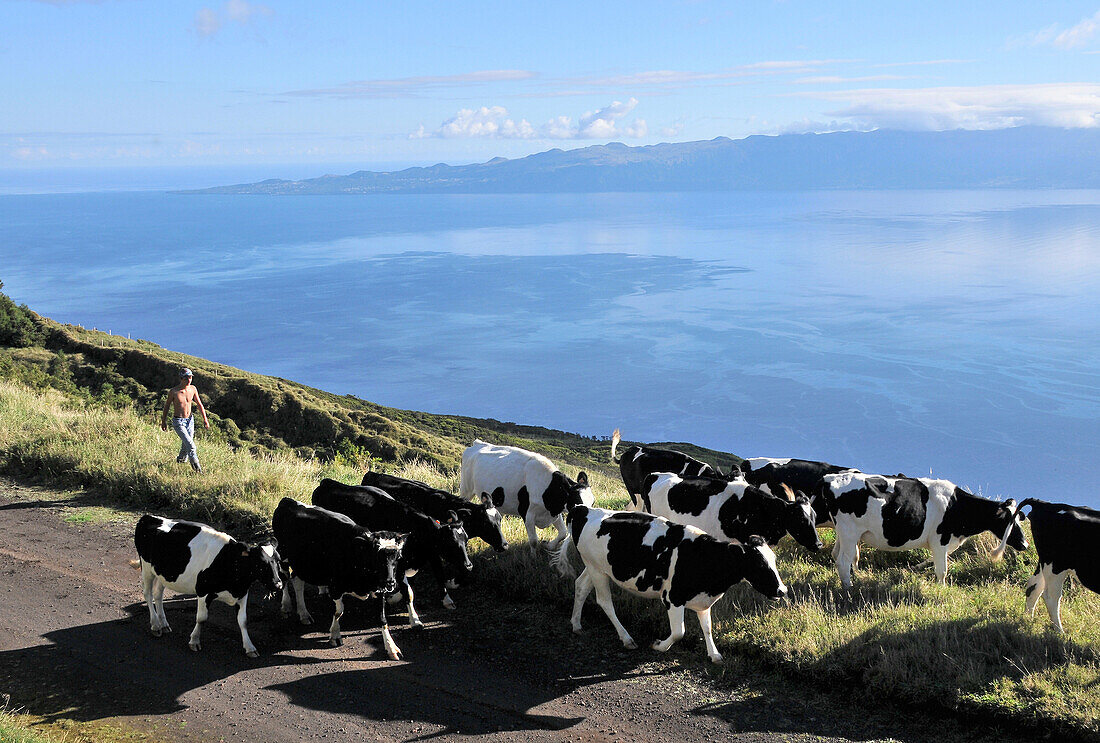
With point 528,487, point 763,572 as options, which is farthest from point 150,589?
point 763,572

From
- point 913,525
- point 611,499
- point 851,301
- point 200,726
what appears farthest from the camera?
point 851,301

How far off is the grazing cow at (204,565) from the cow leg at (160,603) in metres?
0.01

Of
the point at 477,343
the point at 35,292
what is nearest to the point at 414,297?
the point at 477,343

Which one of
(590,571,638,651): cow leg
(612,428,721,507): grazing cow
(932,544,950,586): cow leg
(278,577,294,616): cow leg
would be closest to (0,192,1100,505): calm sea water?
(612,428,721,507): grazing cow

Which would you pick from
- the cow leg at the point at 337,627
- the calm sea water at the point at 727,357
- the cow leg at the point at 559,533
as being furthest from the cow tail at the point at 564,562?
the calm sea water at the point at 727,357

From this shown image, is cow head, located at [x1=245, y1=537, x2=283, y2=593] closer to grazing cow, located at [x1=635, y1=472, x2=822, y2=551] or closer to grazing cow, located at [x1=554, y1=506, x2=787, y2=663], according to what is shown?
grazing cow, located at [x1=554, y1=506, x2=787, y2=663]

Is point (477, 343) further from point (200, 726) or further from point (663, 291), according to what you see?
point (200, 726)

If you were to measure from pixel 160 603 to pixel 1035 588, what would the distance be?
9.34 meters

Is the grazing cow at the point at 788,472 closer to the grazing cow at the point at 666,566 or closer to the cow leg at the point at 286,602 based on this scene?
the grazing cow at the point at 666,566

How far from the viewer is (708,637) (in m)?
8.25

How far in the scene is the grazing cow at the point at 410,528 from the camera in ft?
31.6

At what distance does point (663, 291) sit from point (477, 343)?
57.8 m

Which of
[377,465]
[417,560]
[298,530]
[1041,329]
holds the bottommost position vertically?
[1041,329]

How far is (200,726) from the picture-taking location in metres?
7.10
